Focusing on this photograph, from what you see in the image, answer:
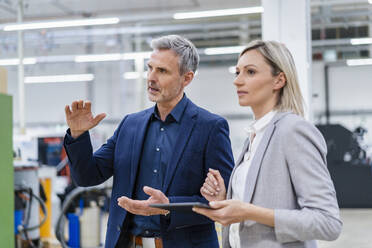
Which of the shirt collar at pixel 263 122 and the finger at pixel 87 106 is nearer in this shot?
the shirt collar at pixel 263 122

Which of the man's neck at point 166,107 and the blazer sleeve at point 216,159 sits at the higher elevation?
the man's neck at point 166,107

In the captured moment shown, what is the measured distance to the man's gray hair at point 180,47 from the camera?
1.96 meters

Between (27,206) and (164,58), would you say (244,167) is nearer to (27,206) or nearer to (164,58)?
(164,58)

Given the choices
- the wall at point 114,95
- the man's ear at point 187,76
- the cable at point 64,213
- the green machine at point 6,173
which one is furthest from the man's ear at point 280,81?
the wall at point 114,95

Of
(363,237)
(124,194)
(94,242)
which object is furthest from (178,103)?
(363,237)

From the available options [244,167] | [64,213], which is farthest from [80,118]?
[64,213]

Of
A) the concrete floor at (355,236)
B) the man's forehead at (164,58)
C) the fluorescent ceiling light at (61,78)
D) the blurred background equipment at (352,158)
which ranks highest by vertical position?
the fluorescent ceiling light at (61,78)

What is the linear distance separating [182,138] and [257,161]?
0.59 m

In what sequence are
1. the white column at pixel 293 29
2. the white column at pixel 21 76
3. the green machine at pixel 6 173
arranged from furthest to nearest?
the white column at pixel 21 76 < the green machine at pixel 6 173 < the white column at pixel 293 29

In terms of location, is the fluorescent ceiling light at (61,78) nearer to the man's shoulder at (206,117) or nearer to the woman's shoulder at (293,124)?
the man's shoulder at (206,117)

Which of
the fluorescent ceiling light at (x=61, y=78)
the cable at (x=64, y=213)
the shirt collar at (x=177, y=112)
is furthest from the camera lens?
the fluorescent ceiling light at (x=61, y=78)

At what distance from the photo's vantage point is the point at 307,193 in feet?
4.24

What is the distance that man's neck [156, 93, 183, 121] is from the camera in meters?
2.01

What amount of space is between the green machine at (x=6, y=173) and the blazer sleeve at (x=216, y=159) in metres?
3.20
